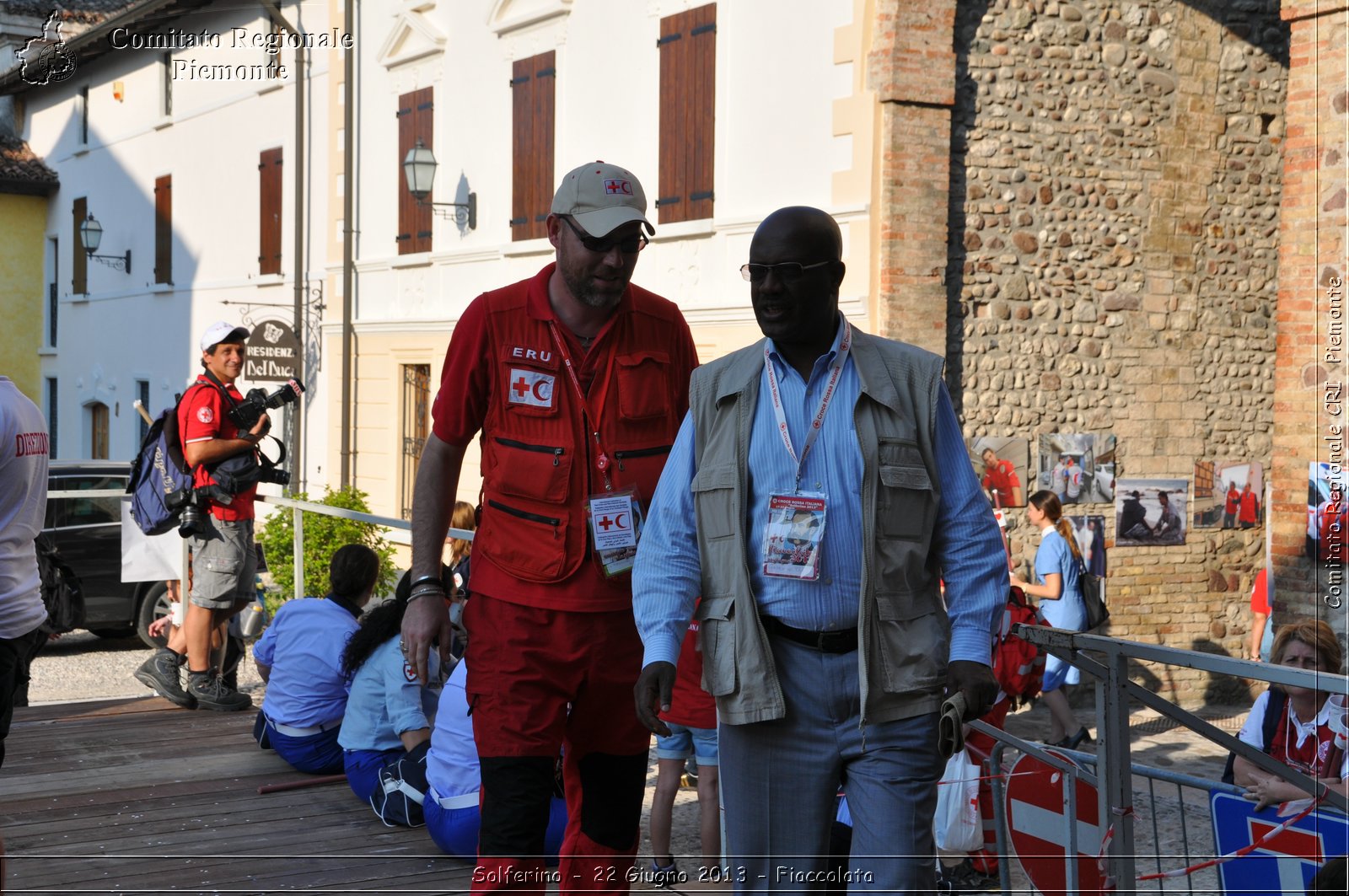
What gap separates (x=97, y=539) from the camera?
554 inches

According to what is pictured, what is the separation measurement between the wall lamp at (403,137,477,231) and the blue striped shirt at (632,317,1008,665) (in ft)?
50.1

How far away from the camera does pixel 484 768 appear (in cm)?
359

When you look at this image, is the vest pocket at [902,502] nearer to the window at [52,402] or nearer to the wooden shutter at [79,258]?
the wooden shutter at [79,258]

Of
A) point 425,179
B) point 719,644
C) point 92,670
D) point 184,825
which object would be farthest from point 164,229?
point 719,644

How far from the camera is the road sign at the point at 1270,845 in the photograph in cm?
319

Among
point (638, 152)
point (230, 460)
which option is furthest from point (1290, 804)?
point (638, 152)

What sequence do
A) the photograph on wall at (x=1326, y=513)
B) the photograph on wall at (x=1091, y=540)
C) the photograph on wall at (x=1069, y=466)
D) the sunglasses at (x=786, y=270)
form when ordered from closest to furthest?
the sunglasses at (x=786, y=270) < the photograph on wall at (x=1326, y=513) < the photograph on wall at (x=1069, y=466) < the photograph on wall at (x=1091, y=540)

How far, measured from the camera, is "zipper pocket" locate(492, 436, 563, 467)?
3.66 meters

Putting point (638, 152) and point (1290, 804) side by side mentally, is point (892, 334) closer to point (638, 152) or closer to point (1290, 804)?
point (638, 152)

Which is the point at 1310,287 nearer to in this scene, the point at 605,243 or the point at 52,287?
the point at 605,243

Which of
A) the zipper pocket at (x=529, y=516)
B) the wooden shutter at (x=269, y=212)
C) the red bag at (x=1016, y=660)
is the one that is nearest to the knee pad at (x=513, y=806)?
the zipper pocket at (x=529, y=516)

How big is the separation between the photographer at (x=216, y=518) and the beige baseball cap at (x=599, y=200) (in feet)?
14.8

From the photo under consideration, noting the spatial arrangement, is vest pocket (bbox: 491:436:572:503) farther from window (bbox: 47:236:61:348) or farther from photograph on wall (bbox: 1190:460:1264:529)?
window (bbox: 47:236:61:348)

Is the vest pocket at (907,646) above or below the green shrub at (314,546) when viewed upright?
above
